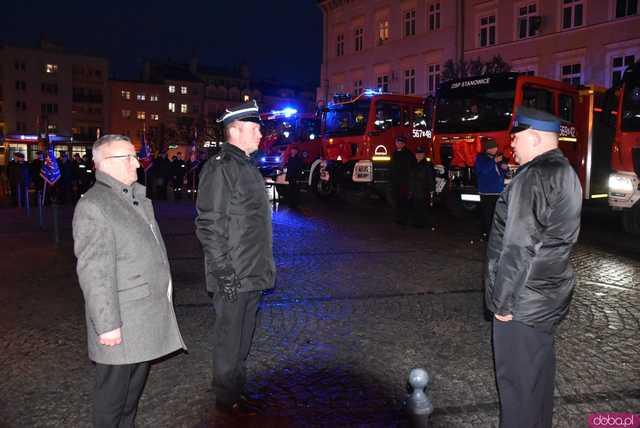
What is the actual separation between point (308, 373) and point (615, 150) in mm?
10326

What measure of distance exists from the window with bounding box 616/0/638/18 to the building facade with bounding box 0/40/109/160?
2502 inches

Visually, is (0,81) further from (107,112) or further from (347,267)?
(347,267)

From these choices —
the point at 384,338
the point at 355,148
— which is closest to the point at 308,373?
the point at 384,338

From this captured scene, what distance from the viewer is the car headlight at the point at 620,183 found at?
1176 centimetres

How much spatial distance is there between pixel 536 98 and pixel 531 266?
1240 cm

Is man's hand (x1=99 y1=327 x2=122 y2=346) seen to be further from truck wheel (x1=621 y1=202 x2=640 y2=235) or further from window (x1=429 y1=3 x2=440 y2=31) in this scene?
window (x1=429 y1=3 x2=440 y2=31)

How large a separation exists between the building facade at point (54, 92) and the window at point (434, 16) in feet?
172

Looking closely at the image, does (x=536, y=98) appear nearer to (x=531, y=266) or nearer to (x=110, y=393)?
(x=531, y=266)

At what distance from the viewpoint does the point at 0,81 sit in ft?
242

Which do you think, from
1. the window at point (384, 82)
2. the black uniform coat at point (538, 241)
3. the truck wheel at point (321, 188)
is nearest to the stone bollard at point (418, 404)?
the black uniform coat at point (538, 241)

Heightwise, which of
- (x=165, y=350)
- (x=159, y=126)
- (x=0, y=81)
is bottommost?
(x=165, y=350)

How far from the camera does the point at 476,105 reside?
15.0 m

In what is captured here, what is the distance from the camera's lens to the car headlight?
38.6 ft

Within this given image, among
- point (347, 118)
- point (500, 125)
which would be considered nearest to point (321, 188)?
point (347, 118)
